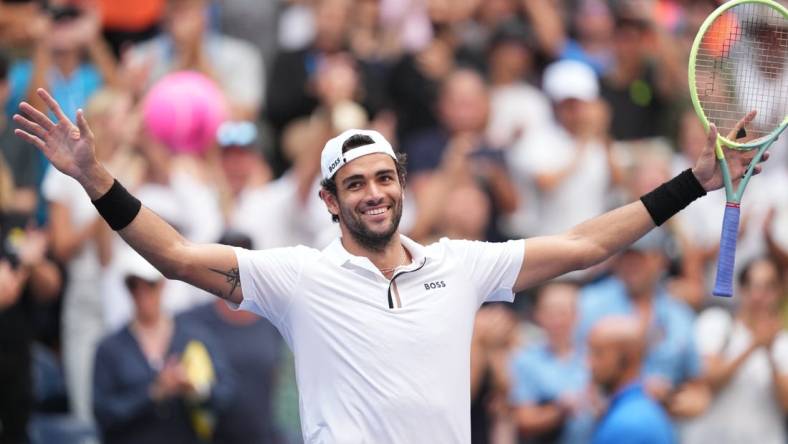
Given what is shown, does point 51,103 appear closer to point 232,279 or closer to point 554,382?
point 232,279

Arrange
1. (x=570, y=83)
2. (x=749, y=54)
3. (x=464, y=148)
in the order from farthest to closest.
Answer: (x=570, y=83), (x=464, y=148), (x=749, y=54)

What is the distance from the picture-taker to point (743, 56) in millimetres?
8625

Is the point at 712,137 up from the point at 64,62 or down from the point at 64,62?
down

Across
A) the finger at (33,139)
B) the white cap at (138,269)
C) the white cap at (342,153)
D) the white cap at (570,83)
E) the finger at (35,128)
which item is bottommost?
the white cap at (342,153)

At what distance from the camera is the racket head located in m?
7.40

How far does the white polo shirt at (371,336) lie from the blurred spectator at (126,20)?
7.49 meters

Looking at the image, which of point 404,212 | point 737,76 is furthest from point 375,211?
point 404,212

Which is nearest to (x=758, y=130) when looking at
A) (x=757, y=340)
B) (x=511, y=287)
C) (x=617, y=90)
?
(x=511, y=287)

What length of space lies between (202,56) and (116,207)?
21.9 feet

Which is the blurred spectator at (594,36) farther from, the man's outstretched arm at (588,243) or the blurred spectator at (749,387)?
the man's outstretched arm at (588,243)

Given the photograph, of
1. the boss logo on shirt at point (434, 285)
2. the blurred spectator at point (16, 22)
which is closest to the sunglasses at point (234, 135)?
the blurred spectator at point (16, 22)

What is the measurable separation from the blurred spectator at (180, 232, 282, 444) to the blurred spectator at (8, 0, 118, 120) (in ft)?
7.00

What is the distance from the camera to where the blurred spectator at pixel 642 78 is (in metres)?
15.0

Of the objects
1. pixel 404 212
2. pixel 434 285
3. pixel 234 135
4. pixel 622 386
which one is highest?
pixel 234 135
